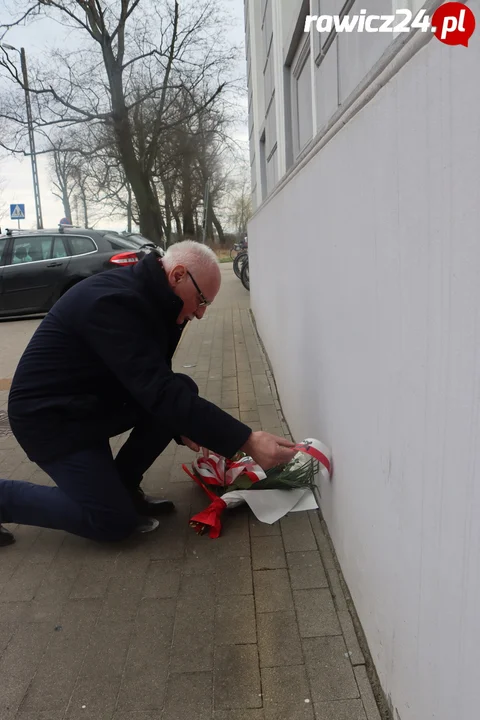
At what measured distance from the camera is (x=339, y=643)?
7.13 ft

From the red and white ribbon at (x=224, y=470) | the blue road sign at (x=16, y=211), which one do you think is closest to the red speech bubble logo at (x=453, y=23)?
the red and white ribbon at (x=224, y=470)

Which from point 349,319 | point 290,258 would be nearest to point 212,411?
point 349,319

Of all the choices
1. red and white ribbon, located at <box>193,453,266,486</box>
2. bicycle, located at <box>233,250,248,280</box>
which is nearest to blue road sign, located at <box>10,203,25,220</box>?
bicycle, located at <box>233,250,248,280</box>

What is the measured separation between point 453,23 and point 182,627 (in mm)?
2141

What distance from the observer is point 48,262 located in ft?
37.0

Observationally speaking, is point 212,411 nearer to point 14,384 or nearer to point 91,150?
point 14,384

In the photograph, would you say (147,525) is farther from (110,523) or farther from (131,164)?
(131,164)

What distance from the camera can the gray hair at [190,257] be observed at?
2652 mm

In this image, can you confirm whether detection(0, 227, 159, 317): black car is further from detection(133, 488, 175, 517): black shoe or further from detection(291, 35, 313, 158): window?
detection(133, 488, 175, 517): black shoe

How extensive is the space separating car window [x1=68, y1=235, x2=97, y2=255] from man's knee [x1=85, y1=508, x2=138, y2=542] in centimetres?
918

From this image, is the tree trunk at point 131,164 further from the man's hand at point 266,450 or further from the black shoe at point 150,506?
the man's hand at point 266,450

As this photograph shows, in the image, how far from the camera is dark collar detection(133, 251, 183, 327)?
2.64 meters

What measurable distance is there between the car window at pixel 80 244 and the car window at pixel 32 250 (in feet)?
1.45

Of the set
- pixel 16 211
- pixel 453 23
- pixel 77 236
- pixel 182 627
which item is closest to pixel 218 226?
pixel 16 211
